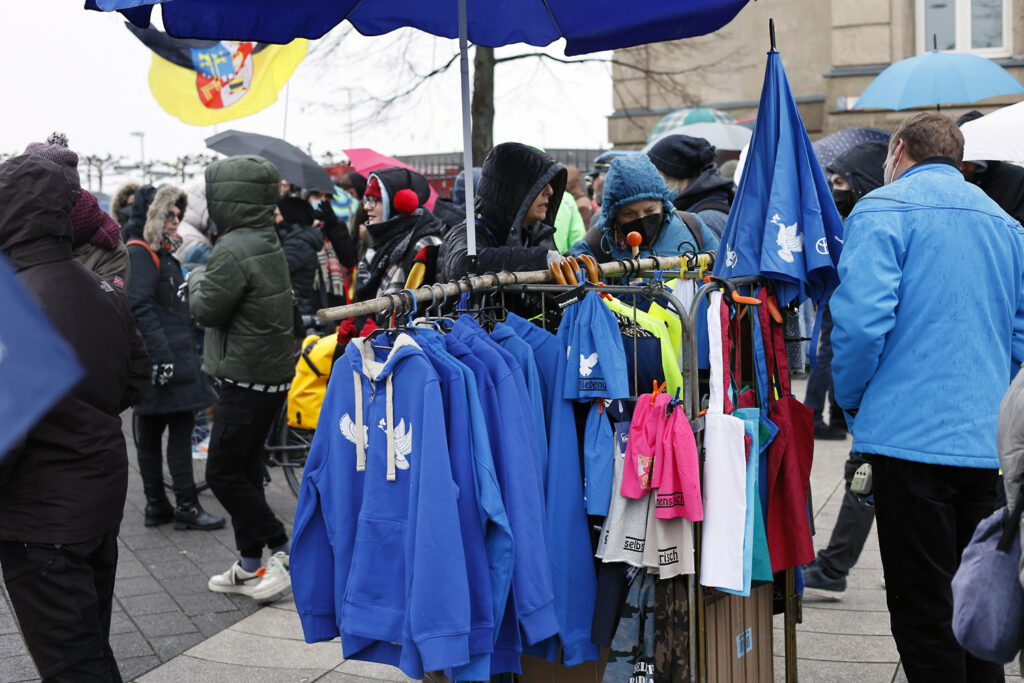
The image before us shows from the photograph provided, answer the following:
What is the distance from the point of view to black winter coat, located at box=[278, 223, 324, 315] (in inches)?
333

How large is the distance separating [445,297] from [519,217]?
1005 mm

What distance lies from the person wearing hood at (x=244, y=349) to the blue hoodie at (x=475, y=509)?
2743 mm

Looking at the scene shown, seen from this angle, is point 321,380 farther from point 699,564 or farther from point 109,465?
point 699,564

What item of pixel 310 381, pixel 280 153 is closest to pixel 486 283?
pixel 310 381

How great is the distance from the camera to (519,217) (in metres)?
4.27

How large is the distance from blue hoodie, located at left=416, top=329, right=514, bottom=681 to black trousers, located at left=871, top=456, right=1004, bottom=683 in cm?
142

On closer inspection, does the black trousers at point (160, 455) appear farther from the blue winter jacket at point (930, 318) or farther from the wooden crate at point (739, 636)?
the blue winter jacket at point (930, 318)

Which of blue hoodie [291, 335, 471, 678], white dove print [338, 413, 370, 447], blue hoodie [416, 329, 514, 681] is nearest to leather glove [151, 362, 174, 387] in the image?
blue hoodie [291, 335, 471, 678]

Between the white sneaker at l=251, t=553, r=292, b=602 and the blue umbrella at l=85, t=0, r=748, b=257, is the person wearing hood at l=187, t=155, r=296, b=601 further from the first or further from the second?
the blue umbrella at l=85, t=0, r=748, b=257

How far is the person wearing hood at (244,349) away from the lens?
555cm

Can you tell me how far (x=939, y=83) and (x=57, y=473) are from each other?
7.64 meters

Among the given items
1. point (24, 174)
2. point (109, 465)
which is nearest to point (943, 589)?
point (109, 465)

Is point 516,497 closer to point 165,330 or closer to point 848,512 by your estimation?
point 848,512

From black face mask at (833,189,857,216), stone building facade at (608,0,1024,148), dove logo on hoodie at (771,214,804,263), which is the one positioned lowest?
dove logo on hoodie at (771,214,804,263)
